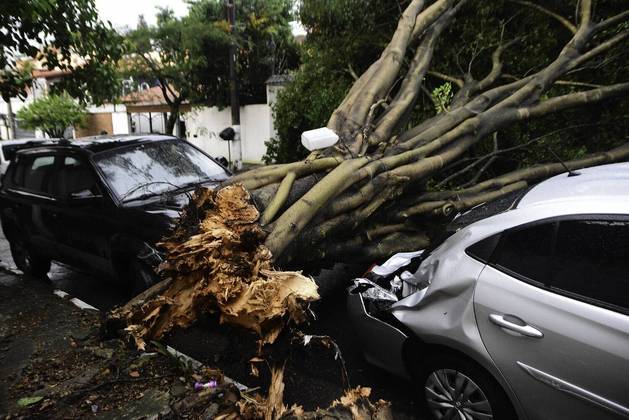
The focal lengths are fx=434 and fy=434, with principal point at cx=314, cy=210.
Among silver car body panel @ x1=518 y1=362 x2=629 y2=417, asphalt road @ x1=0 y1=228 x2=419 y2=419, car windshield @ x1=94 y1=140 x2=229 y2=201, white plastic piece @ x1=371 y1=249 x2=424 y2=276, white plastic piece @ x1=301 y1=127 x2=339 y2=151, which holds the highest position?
white plastic piece @ x1=301 y1=127 x2=339 y2=151

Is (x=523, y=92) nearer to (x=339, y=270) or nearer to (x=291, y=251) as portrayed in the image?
(x=339, y=270)

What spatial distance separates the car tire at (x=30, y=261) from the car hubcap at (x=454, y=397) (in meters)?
5.47

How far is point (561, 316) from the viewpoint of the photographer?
2246 millimetres

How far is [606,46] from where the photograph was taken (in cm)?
558

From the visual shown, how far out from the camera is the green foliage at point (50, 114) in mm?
19837

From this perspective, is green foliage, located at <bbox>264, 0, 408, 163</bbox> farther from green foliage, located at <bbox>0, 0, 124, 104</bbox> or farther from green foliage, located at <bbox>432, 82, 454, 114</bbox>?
green foliage, located at <bbox>0, 0, 124, 104</bbox>

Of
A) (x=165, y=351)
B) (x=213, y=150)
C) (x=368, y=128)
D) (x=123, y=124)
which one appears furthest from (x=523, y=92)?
(x=123, y=124)

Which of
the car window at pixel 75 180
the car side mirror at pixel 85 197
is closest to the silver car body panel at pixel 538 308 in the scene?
the car side mirror at pixel 85 197

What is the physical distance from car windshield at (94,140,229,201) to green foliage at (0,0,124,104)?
6.21ft

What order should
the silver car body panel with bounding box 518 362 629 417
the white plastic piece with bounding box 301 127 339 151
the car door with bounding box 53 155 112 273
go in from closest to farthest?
the silver car body panel with bounding box 518 362 629 417
the white plastic piece with bounding box 301 127 339 151
the car door with bounding box 53 155 112 273

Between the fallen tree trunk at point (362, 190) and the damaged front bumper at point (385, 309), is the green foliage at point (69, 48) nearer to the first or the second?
the fallen tree trunk at point (362, 190)

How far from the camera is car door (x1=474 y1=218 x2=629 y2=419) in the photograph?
2.13 metres

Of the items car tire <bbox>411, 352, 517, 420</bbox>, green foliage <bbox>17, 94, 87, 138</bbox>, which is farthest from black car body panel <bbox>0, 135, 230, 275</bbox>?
green foliage <bbox>17, 94, 87, 138</bbox>

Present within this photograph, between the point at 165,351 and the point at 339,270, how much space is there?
2.93 metres
